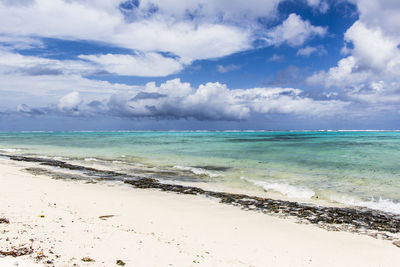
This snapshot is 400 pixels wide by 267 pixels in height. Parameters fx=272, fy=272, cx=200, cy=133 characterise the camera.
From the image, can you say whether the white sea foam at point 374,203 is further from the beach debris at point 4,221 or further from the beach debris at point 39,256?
the beach debris at point 4,221

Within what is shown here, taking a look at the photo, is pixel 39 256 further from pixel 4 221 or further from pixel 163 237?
pixel 163 237

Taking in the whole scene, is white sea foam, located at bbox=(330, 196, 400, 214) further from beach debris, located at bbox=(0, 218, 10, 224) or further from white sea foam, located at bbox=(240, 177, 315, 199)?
beach debris, located at bbox=(0, 218, 10, 224)

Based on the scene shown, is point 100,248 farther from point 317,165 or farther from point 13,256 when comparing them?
point 317,165

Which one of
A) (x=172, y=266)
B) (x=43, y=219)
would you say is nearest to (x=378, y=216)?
(x=172, y=266)

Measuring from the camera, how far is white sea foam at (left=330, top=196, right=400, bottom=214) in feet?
42.0

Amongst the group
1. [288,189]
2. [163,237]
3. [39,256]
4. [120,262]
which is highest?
[39,256]

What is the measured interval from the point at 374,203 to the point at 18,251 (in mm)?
14864

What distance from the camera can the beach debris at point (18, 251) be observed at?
5.68 meters

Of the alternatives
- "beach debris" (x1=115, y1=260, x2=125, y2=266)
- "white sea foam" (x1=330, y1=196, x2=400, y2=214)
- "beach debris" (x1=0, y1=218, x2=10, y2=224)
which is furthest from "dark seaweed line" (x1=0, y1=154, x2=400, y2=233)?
"beach debris" (x1=0, y1=218, x2=10, y2=224)

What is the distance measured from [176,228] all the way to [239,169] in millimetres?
16578

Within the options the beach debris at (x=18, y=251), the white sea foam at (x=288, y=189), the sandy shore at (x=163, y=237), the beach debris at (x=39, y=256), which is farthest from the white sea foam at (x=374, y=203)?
the beach debris at (x=18, y=251)

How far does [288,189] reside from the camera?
54.4 ft

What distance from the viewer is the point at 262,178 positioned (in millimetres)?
20391

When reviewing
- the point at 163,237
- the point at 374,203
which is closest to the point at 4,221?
the point at 163,237
